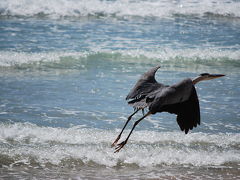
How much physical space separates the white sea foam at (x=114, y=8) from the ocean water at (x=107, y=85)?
33 mm

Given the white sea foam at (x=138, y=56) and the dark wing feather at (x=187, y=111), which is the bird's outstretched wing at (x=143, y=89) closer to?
the dark wing feather at (x=187, y=111)

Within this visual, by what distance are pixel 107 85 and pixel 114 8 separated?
7.82 meters

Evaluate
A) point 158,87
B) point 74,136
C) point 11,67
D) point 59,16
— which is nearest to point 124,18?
point 59,16

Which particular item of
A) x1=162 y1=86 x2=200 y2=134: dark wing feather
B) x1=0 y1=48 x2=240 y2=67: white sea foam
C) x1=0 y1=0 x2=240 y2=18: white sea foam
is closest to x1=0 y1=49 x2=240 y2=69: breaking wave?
x1=0 y1=48 x2=240 y2=67: white sea foam

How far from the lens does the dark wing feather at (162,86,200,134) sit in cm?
466

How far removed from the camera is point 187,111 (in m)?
4.75

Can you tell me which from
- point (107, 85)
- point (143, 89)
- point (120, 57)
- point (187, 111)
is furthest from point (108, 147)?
point (120, 57)

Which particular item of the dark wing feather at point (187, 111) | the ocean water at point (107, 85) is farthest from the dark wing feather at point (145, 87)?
the ocean water at point (107, 85)

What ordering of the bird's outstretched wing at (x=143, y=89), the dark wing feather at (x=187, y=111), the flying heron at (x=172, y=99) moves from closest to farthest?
the flying heron at (x=172, y=99) < the dark wing feather at (x=187, y=111) < the bird's outstretched wing at (x=143, y=89)

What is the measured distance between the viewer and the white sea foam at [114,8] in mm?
15656

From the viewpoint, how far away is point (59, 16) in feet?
50.9

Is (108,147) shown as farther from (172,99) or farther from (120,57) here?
(120,57)

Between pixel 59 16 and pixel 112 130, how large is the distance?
Answer: 9.66 meters

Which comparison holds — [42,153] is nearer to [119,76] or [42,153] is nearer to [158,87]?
[158,87]
